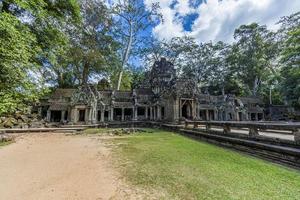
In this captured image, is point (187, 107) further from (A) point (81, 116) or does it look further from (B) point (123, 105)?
(A) point (81, 116)

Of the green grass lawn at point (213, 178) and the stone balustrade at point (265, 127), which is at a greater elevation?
the stone balustrade at point (265, 127)

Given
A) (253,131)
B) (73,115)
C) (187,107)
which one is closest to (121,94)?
(73,115)

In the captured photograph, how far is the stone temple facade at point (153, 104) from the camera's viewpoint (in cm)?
2177

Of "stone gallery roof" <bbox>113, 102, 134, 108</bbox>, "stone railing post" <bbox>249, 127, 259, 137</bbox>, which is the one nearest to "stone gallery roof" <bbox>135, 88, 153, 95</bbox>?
"stone gallery roof" <bbox>113, 102, 134, 108</bbox>

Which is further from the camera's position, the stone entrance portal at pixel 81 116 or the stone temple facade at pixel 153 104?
the stone entrance portal at pixel 81 116

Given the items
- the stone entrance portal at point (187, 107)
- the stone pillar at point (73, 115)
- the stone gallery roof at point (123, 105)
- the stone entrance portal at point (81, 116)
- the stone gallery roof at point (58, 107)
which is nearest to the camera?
the stone entrance portal at point (187, 107)

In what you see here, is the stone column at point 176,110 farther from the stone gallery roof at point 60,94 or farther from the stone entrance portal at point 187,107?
the stone gallery roof at point 60,94

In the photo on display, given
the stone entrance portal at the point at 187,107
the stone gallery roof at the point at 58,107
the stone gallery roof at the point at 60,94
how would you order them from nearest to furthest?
the stone entrance portal at the point at 187,107
the stone gallery roof at the point at 58,107
the stone gallery roof at the point at 60,94

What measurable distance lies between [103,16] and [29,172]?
3196 cm

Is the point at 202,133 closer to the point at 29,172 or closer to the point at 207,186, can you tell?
the point at 207,186

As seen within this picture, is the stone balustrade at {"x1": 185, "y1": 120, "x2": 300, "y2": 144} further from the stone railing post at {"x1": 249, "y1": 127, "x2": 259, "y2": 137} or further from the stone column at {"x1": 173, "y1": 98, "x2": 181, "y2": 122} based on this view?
the stone column at {"x1": 173, "y1": 98, "x2": 181, "y2": 122}

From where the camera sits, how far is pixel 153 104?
1168 inches

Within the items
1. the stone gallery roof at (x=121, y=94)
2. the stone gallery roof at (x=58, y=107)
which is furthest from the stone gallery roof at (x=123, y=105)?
the stone gallery roof at (x=58, y=107)

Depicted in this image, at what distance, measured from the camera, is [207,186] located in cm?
372
